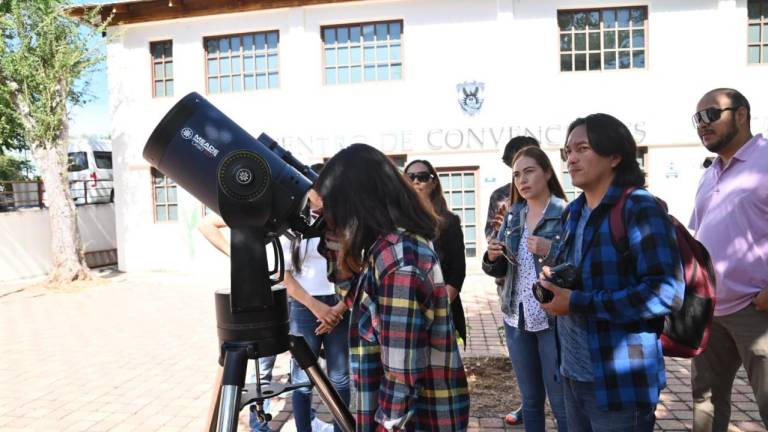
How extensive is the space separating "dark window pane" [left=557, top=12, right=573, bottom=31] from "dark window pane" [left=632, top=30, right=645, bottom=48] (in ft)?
3.86

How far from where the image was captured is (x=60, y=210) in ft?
35.2

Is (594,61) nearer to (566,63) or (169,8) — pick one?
(566,63)

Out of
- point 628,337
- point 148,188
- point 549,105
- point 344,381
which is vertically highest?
point 549,105

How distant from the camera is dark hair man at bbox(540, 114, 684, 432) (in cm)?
171

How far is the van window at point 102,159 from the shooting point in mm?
18209

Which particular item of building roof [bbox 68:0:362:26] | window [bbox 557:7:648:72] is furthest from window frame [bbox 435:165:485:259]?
building roof [bbox 68:0:362:26]

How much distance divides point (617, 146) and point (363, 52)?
31.5ft

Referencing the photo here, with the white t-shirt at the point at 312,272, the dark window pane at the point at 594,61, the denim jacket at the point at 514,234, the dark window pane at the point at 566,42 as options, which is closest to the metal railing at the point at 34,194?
the white t-shirt at the point at 312,272

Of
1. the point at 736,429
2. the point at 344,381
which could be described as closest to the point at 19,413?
the point at 344,381

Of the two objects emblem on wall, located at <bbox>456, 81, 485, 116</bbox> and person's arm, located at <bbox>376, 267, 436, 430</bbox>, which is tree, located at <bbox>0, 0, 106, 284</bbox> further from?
person's arm, located at <bbox>376, 267, 436, 430</bbox>

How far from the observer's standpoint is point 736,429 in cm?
329

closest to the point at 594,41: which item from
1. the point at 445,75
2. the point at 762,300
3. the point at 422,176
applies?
the point at 445,75

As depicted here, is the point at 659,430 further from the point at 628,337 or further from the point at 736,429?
the point at 628,337

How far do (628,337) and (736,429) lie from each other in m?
2.18
